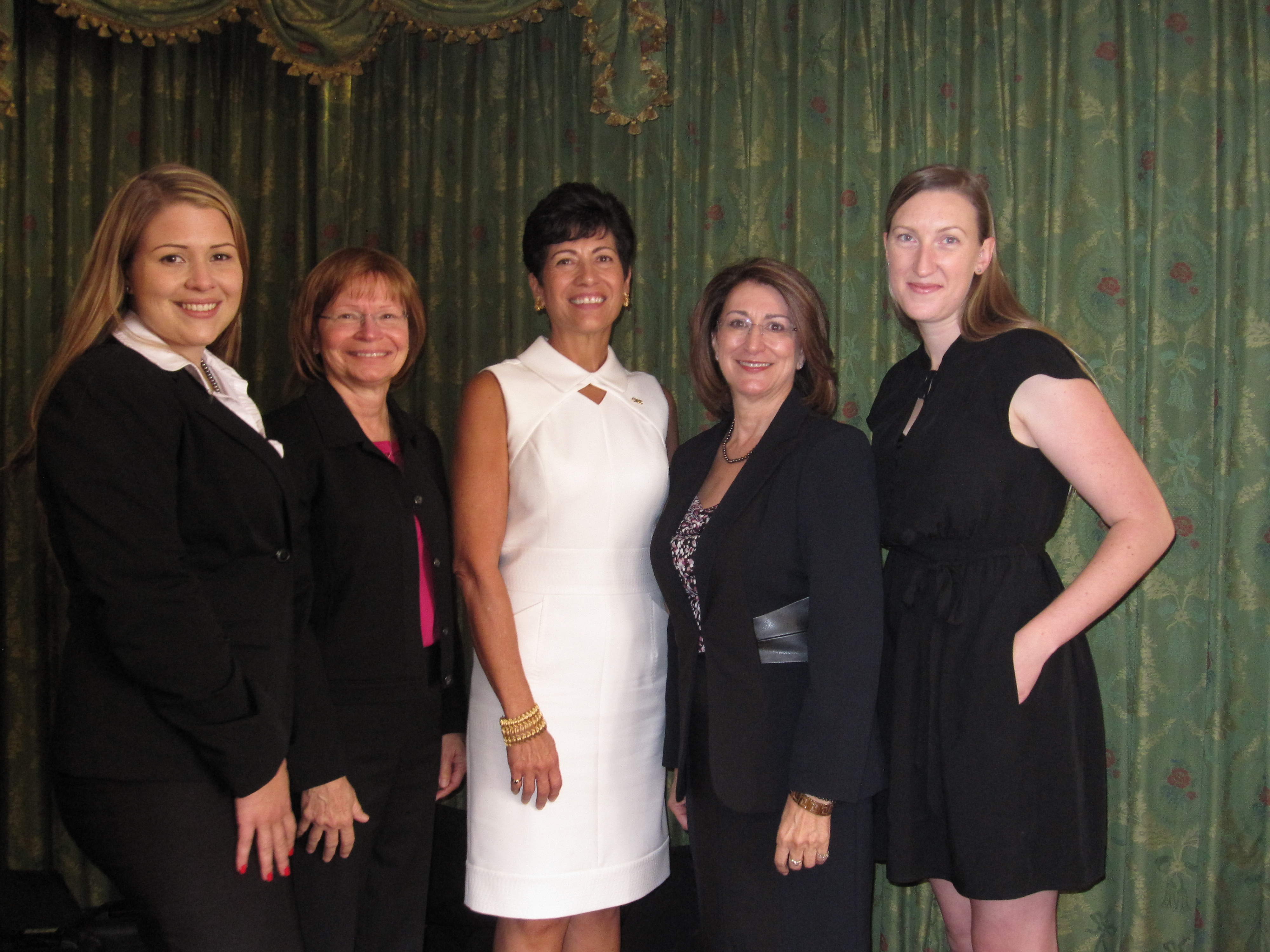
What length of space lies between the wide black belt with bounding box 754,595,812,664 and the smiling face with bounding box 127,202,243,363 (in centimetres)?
108

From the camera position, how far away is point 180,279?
5.25 ft

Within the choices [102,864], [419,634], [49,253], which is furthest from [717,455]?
[49,253]

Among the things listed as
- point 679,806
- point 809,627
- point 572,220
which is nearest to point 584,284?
point 572,220

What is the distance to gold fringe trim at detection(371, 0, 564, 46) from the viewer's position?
312 cm

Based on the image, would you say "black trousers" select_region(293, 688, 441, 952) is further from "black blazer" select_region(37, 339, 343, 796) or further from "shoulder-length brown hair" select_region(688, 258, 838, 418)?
"shoulder-length brown hair" select_region(688, 258, 838, 418)

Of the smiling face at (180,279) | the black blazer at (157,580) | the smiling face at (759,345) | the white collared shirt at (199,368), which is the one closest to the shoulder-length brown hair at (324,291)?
the white collared shirt at (199,368)

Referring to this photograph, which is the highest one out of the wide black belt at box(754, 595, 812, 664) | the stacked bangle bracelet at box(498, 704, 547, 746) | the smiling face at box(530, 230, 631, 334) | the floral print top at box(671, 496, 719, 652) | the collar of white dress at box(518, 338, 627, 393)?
the smiling face at box(530, 230, 631, 334)

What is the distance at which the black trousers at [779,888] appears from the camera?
1.73 meters

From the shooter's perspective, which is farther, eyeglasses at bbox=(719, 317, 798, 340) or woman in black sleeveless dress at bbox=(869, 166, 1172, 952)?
eyeglasses at bbox=(719, 317, 798, 340)

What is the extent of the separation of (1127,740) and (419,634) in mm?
1787

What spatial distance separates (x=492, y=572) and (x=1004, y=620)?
3.26 feet

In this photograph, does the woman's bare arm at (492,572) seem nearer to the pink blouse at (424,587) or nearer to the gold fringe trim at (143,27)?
the pink blouse at (424,587)

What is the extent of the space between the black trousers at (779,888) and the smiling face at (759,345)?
64 centimetres

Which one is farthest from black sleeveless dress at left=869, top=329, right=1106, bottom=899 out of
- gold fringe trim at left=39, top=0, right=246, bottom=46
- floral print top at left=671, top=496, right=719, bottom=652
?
gold fringe trim at left=39, top=0, right=246, bottom=46
